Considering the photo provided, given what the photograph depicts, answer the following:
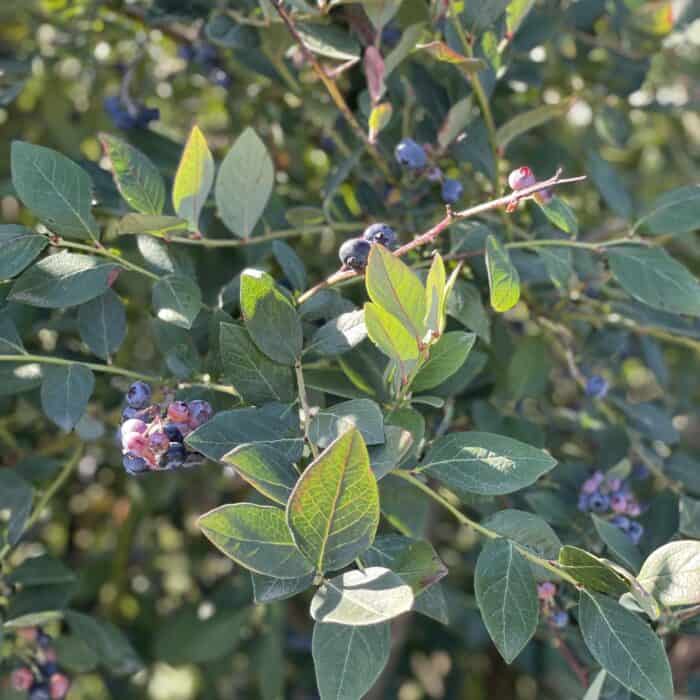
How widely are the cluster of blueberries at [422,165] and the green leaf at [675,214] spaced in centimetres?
19

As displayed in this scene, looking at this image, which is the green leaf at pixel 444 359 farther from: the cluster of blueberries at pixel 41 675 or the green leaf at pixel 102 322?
the cluster of blueberries at pixel 41 675

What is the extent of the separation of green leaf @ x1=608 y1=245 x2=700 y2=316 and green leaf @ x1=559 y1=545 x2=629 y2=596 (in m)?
0.29

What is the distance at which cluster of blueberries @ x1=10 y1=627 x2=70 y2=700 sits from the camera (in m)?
1.08

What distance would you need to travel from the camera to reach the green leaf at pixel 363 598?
2.04 ft

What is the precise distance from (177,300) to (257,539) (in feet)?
0.83

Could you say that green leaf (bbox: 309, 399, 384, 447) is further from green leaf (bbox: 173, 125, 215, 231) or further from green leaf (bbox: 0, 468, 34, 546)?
green leaf (bbox: 0, 468, 34, 546)

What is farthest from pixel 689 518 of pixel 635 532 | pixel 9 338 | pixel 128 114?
pixel 128 114

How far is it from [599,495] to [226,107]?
80 cm

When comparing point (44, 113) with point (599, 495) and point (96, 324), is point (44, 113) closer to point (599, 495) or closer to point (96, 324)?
point (96, 324)

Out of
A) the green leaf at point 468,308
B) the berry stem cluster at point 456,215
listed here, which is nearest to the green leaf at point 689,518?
the green leaf at point 468,308

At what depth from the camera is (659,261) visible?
0.97 meters

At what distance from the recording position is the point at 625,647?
0.75 metres

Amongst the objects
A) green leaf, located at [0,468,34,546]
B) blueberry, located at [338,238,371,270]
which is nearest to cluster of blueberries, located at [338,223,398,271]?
blueberry, located at [338,238,371,270]

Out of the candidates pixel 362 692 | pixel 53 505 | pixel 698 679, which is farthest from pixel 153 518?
pixel 362 692
